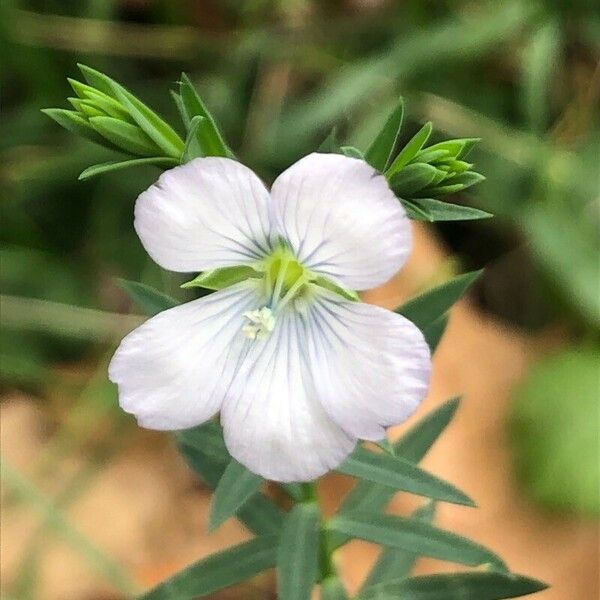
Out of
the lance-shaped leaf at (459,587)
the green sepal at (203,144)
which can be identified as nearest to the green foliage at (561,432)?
the lance-shaped leaf at (459,587)

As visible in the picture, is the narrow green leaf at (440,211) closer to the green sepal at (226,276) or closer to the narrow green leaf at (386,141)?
the narrow green leaf at (386,141)

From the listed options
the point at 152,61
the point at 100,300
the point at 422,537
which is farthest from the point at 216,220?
the point at 152,61

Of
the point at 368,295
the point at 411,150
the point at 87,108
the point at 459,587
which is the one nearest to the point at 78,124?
the point at 87,108

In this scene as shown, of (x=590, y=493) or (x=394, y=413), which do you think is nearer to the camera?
(x=394, y=413)

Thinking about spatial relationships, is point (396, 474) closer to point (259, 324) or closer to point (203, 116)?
point (259, 324)

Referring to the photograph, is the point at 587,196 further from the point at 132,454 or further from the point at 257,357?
the point at 257,357

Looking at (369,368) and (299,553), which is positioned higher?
(369,368)
